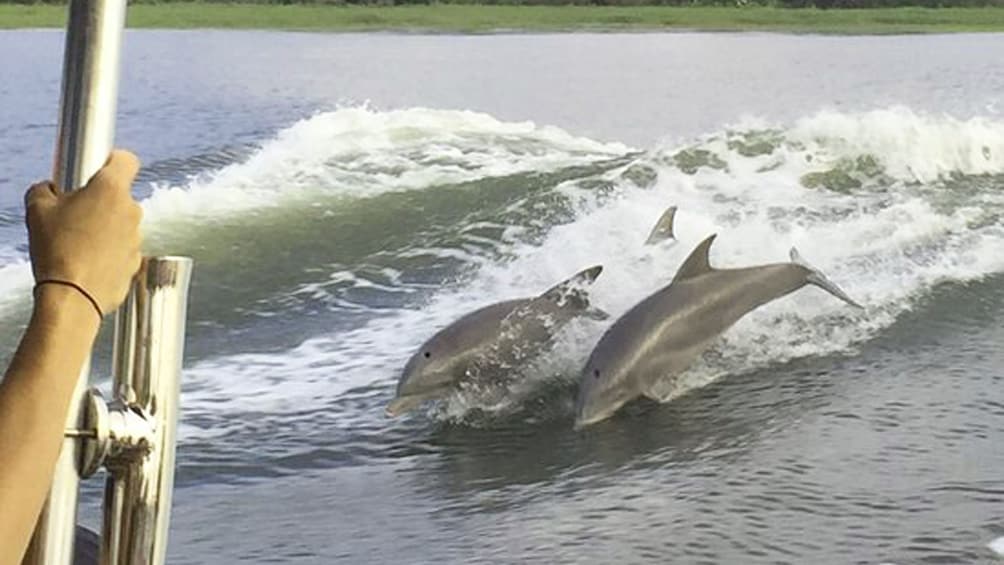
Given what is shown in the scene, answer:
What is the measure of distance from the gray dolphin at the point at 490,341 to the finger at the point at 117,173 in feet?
4.12

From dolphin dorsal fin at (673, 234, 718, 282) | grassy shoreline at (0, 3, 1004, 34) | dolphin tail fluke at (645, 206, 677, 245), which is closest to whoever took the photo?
dolphin dorsal fin at (673, 234, 718, 282)

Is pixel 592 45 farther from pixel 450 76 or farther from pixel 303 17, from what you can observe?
pixel 303 17

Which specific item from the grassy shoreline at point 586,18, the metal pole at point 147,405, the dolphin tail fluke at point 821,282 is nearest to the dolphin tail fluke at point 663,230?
the dolphin tail fluke at point 821,282

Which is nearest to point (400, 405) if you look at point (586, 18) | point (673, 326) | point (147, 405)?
point (673, 326)

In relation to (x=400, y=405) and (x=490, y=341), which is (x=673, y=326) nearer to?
(x=490, y=341)

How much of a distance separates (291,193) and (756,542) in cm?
130

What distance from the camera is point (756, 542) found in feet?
4.00

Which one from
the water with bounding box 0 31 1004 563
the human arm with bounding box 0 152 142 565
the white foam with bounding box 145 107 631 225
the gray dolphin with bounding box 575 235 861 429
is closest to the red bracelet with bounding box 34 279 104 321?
the human arm with bounding box 0 152 142 565

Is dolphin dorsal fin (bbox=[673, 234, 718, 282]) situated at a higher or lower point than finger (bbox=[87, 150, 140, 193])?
lower

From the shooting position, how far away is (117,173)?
32 cm

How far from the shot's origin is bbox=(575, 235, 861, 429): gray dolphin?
5.23ft

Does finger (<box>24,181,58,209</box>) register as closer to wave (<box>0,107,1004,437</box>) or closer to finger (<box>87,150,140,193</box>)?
finger (<box>87,150,140,193</box>)

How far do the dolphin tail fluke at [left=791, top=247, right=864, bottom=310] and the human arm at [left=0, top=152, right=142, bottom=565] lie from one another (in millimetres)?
1492

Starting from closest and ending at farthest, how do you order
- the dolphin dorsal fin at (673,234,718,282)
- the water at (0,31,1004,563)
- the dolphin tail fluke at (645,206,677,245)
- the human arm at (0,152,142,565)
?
the human arm at (0,152,142,565) < the water at (0,31,1004,563) < the dolphin dorsal fin at (673,234,718,282) < the dolphin tail fluke at (645,206,677,245)
